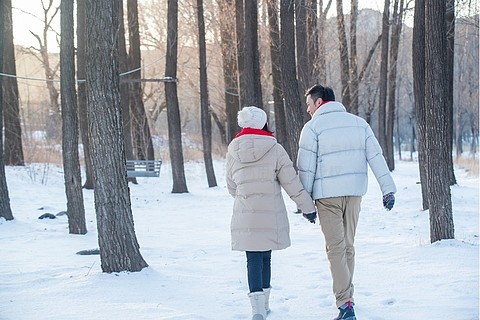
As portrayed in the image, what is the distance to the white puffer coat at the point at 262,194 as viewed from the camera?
16.3 ft

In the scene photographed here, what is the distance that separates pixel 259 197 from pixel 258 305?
878 millimetres

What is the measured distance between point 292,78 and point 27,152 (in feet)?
48.1

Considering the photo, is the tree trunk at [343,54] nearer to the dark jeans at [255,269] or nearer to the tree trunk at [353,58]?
the tree trunk at [353,58]

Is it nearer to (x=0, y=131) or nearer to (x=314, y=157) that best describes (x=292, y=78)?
(x=0, y=131)

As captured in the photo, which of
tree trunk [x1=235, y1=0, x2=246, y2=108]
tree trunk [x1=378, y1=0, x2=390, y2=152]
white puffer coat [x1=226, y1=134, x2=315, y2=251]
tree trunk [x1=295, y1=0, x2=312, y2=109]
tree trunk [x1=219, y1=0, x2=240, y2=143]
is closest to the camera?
white puffer coat [x1=226, y1=134, x2=315, y2=251]

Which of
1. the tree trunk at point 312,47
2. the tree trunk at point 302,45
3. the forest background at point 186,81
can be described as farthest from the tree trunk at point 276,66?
the tree trunk at point 312,47

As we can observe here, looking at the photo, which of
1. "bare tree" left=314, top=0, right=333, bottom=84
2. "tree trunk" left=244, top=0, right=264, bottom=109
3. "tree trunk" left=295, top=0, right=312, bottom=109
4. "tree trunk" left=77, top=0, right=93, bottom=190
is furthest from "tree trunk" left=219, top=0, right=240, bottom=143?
"tree trunk" left=77, top=0, right=93, bottom=190

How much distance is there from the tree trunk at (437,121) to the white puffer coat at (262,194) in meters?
3.78

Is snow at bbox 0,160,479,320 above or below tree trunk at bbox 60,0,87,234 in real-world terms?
below

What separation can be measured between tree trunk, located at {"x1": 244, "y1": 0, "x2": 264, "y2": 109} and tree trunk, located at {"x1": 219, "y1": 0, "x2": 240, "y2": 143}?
599 cm

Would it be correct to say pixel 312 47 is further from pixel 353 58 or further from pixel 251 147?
pixel 251 147

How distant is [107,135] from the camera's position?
21.5 ft

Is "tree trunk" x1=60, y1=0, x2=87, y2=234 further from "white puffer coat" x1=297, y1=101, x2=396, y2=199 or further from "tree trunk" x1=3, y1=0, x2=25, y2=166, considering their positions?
"tree trunk" x1=3, y1=0, x2=25, y2=166

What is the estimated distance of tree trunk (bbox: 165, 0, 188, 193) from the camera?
1758cm
